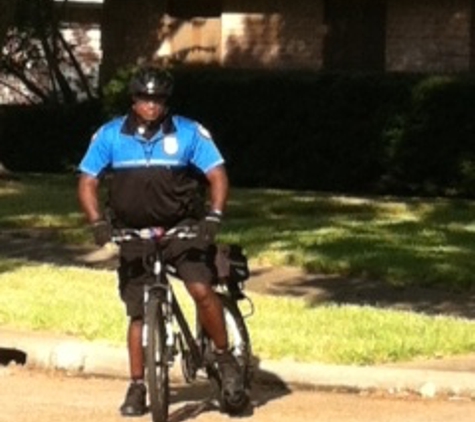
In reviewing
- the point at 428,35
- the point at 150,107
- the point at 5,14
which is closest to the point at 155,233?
the point at 150,107

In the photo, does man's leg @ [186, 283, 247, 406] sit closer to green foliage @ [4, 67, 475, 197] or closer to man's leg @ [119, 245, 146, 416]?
man's leg @ [119, 245, 146, 416]

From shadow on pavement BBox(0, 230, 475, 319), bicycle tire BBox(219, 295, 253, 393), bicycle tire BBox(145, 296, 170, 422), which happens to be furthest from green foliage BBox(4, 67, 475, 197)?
bicycle tire BBox(145, 296, 170, 422)

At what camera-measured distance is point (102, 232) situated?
9.67 meters

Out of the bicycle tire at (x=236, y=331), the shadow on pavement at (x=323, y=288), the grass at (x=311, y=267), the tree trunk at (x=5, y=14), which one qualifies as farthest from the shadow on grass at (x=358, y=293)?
the tree trunk at (x=5, y=14)

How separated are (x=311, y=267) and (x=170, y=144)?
6670mm

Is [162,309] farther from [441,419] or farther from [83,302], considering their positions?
[83,302]

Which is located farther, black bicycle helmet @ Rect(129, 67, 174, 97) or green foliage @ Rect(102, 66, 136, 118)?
green foliage @ Rect(102, 66, 136, 118)

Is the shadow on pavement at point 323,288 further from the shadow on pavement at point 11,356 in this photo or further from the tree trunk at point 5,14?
the tree trunk at point 5,14

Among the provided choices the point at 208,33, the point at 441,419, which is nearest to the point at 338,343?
the point at 441,419

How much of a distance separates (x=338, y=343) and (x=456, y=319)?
171 centimetres

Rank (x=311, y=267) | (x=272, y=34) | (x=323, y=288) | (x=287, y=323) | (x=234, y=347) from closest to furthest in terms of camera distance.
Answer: (x=234, y=347) → (x=287, y=323) → (x=323, y=288) → (x=311, y=267) → (x=272, y=34)

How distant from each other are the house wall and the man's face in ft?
58.9

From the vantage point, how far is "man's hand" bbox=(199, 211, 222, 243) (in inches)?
380

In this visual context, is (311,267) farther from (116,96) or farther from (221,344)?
(116,96)
